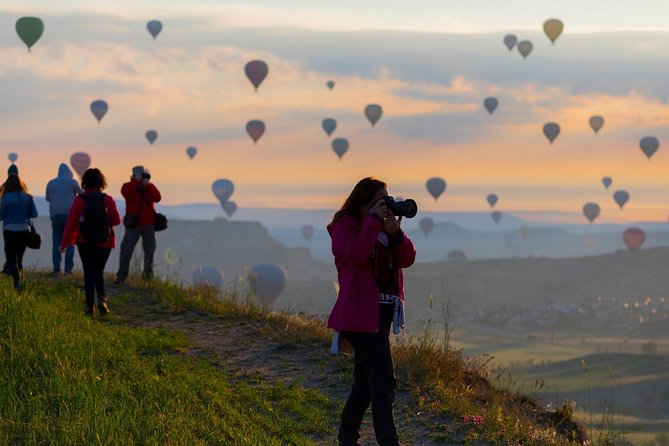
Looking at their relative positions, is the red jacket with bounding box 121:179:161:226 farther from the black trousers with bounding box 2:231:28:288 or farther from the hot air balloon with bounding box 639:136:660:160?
the hot air balloon with bounding box 639:136:660:160

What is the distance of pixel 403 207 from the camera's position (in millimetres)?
6613

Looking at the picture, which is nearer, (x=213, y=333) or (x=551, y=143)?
(x=213, y=333)

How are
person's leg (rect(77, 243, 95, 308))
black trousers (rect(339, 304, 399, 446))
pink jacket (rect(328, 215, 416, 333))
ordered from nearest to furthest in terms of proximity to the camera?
pink jacket (rect(328, 215, 416, 333))
black trousers (rect(339, 304, 399, 446))
person's leg (rect(77, 243, 95, 308))

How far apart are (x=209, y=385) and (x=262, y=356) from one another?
2.44 m

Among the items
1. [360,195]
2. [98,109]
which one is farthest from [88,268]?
[98,109]

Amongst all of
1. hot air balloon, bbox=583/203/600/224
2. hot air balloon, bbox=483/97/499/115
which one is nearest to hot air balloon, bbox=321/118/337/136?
hot air balloon, bbox=483/97/499/115

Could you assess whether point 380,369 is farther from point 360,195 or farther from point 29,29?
point 29,29

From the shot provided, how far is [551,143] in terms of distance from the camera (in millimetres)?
103250

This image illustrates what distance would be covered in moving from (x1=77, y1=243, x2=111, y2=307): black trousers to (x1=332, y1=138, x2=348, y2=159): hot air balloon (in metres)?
84.5

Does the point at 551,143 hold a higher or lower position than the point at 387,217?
higher

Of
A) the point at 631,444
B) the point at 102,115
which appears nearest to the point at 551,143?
the point at 102,115

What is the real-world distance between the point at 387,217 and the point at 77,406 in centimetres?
321

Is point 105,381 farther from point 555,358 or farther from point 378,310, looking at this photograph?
point 555,358

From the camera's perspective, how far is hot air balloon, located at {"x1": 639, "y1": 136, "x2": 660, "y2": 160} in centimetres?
9962
